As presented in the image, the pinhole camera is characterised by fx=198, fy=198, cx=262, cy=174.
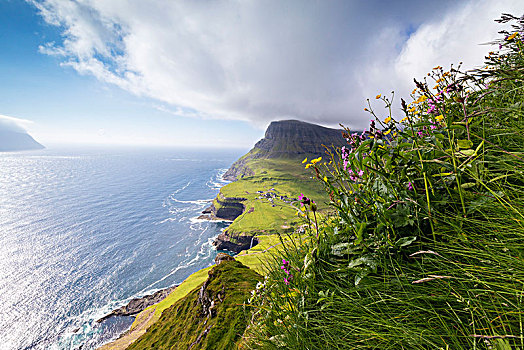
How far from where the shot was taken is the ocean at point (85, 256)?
50.2 meters

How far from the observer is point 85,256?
73.2 metres

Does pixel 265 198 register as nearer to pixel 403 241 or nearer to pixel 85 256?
pixel 403 241

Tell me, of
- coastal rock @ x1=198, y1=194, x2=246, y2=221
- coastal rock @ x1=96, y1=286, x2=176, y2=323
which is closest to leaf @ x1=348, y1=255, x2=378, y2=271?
coastal rock @ x1=96, y1=286, x2=176, y2=323

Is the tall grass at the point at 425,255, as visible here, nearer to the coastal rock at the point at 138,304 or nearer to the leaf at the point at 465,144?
the leaf at the point at 465,144

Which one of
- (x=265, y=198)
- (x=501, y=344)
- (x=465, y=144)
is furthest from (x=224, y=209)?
(x=501, y=344)

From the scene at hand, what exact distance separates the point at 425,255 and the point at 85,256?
102083 millimetres

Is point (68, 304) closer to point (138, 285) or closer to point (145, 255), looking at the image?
point (138, 285)

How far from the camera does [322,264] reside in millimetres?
2492

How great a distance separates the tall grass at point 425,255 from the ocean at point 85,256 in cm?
6755

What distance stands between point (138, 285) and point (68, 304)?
16590 mm

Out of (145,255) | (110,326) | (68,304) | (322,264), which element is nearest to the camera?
(322,264)

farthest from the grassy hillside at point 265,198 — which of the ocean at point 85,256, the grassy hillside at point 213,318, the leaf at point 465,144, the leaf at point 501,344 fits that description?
the leaf at point 501,344

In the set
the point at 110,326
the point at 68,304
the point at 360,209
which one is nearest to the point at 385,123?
the point at 360,209

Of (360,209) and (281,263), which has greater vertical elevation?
(360,209)
